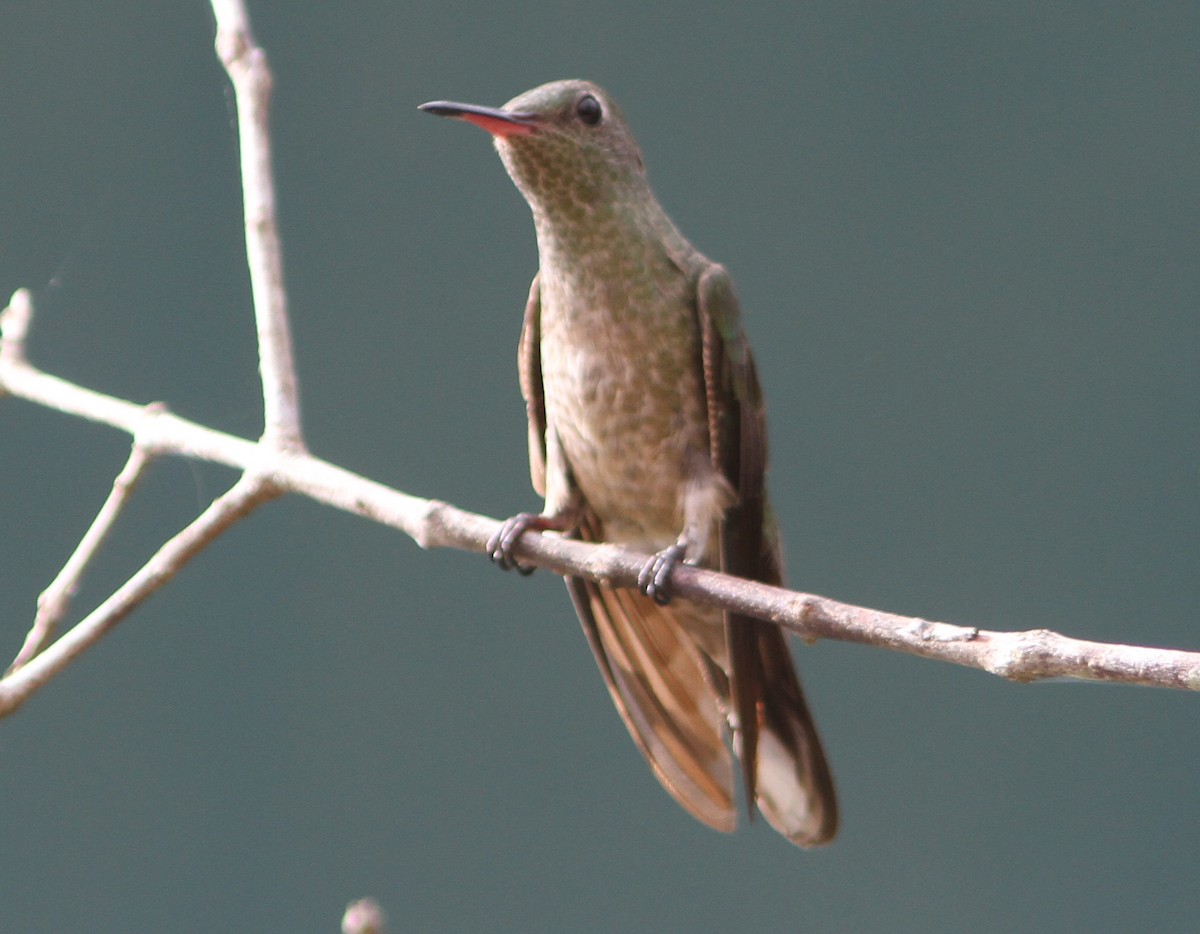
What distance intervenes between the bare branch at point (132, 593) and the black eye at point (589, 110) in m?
0.53

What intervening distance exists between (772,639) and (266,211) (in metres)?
0.72

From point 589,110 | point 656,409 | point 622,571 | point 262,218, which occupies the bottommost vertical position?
point 622,571

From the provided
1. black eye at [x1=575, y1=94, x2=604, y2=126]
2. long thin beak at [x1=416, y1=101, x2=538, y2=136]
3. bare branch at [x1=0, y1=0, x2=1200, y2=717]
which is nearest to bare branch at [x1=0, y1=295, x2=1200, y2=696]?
bare branch at [x1=0, y1=0, x2=1200, y2=717]

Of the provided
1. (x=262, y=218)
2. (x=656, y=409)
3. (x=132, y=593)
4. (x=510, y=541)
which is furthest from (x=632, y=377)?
(x=132, y=593)

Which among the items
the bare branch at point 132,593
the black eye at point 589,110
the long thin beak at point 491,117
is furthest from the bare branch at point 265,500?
the black eye at point 589,110

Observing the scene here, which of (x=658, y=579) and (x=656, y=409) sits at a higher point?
(x=656, y=409)

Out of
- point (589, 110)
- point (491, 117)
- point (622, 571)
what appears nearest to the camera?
point (622, 571)

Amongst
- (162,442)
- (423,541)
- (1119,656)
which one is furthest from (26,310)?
(1119,656)

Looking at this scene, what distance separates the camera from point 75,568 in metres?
1.35

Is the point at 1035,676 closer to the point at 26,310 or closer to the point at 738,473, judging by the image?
the point at 738,473

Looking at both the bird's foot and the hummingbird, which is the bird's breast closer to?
the hummingbird

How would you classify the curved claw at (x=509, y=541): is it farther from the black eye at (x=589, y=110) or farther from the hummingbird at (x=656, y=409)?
the black eye at (x=589, y=110)

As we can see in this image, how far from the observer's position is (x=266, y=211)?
1.38m

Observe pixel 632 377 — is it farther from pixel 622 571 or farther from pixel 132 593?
pixel 132 593
